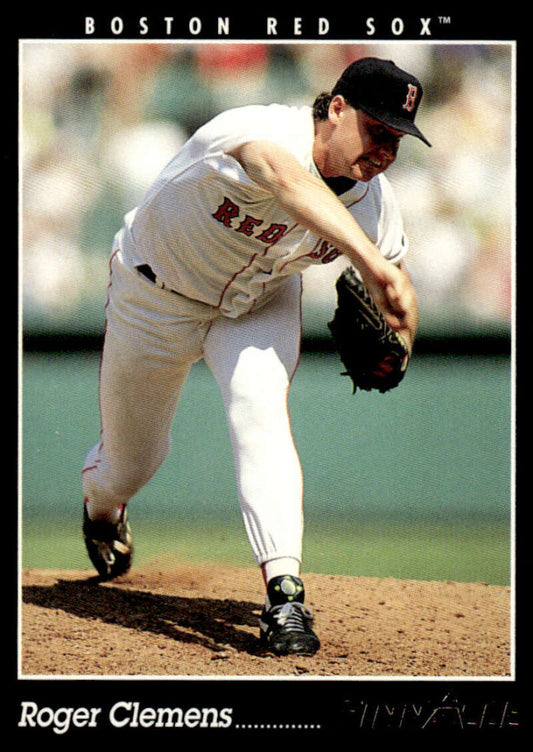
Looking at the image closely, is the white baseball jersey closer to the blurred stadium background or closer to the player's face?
the player's face

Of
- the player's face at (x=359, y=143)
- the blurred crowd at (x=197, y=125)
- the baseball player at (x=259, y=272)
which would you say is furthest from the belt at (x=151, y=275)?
the blurred crowd at (x=197, y=125)

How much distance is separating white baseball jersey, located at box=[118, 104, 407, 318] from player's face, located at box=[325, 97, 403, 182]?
6 centimetres

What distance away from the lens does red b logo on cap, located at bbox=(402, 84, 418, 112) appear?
186cm

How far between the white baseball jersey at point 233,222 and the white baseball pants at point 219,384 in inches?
2.3

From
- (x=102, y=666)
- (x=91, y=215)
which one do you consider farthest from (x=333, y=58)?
(x=102, y=666)

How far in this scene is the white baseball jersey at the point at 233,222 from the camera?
1.90 m

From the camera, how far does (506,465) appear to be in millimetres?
2471

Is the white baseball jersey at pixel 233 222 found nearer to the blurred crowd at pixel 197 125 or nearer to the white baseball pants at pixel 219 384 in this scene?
the white baseball pants at pixel 219 384

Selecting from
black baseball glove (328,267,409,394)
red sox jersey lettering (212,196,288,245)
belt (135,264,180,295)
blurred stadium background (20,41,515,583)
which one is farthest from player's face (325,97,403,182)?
blurred stadium background (20,41,515,583)

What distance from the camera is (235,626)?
227 cm

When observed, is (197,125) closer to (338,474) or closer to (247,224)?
(338,474)
